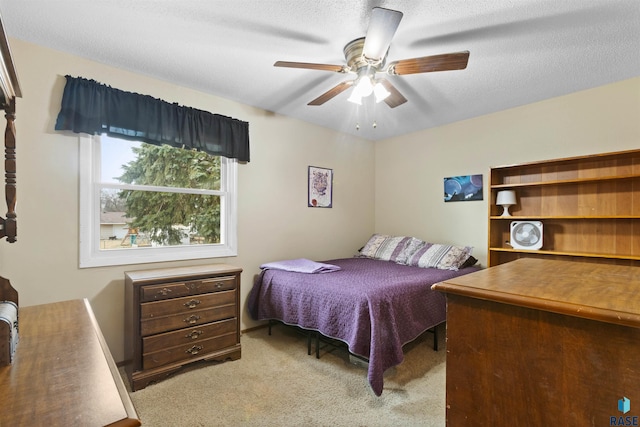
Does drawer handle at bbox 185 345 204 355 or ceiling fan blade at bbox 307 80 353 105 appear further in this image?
drawer handle at bbox 185 345 204 355

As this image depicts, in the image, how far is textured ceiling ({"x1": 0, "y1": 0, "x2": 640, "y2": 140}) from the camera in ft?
5.59

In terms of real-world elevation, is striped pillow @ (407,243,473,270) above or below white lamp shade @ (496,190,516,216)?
below

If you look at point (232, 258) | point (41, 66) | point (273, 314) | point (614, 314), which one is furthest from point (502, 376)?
point (41, 66)

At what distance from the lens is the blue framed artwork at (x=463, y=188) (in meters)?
3.48

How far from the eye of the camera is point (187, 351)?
7.50ft

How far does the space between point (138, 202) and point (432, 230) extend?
10.7ft

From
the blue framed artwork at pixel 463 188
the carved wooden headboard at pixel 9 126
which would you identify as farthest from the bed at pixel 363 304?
the carved wooden headboard at pixel 9 126

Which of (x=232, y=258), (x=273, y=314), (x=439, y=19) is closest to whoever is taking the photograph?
(x=439, y=19)

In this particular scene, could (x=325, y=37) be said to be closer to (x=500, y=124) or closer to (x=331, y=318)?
(x=331, y=318)

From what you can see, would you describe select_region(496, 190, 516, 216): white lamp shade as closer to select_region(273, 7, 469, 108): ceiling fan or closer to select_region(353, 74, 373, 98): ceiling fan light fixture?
select_region(273, 7, 469, 108): ceiling fan

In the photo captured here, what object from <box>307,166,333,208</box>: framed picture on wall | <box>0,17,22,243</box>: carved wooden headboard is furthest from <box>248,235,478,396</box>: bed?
<box>0,17,22,243</box>: carved wooden headboard

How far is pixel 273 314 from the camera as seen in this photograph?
2816 mm

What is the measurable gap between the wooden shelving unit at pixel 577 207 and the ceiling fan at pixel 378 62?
1705 mm

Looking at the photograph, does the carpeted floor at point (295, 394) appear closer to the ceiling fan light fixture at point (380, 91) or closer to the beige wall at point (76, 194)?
the beige wall at point (76, 194)
